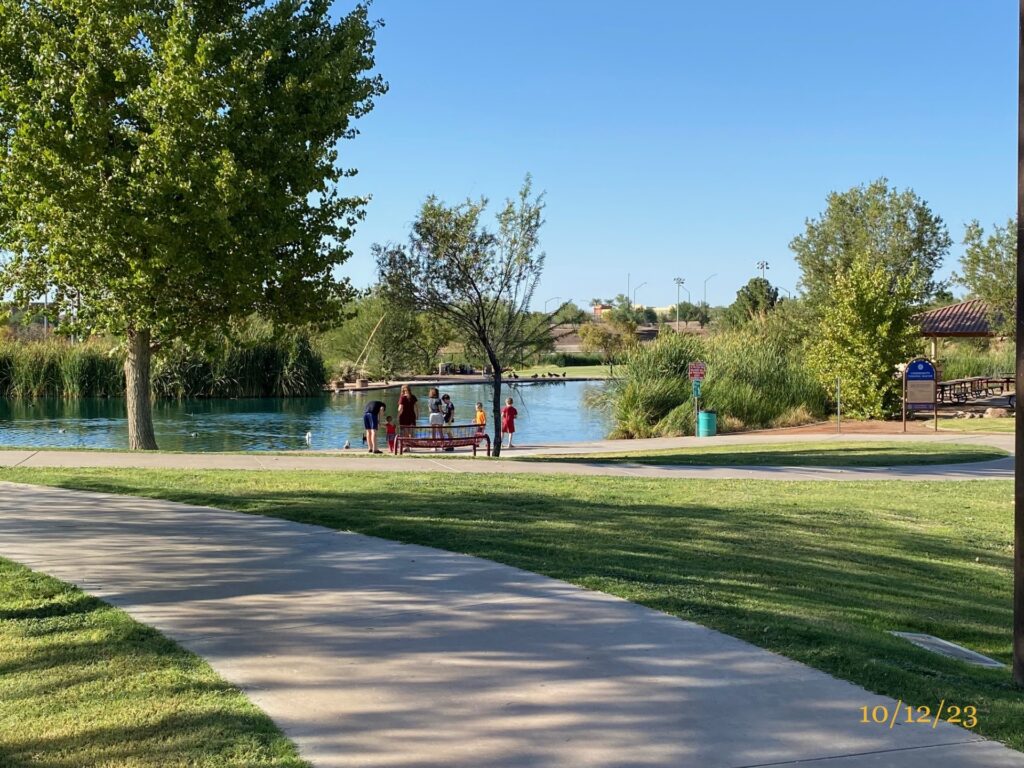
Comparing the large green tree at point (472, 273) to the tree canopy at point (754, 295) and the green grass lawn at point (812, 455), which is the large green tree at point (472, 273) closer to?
the green grass lawn at point (812, 455)

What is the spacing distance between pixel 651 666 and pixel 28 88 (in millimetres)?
15505

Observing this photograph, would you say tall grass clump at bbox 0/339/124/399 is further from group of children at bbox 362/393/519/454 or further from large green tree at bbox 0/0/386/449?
large green tree at bbox 0/0/386/449

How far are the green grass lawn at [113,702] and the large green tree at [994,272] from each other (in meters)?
39.7

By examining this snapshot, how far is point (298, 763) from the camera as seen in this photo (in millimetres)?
4145

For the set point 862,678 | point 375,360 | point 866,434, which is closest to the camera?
point 862,678

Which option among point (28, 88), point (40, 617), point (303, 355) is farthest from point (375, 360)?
point (40, 617)

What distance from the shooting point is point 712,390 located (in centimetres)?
3294

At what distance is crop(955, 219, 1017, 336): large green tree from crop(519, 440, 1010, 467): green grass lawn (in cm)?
1917

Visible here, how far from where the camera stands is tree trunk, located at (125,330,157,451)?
19844 millimetres

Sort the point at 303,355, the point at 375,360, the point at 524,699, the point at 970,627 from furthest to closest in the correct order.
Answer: the point at 375,360, the point at 303,355, the point at 970,627, the point at 524,699

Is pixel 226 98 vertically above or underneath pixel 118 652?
above

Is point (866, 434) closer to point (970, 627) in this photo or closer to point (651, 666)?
point (970, 627)

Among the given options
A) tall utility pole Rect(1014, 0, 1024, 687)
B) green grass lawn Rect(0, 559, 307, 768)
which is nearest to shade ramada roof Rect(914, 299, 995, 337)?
tall utility pole Rect(1014, 0, 1024, 687)

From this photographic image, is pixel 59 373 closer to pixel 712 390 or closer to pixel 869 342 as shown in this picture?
pixel 712 390
